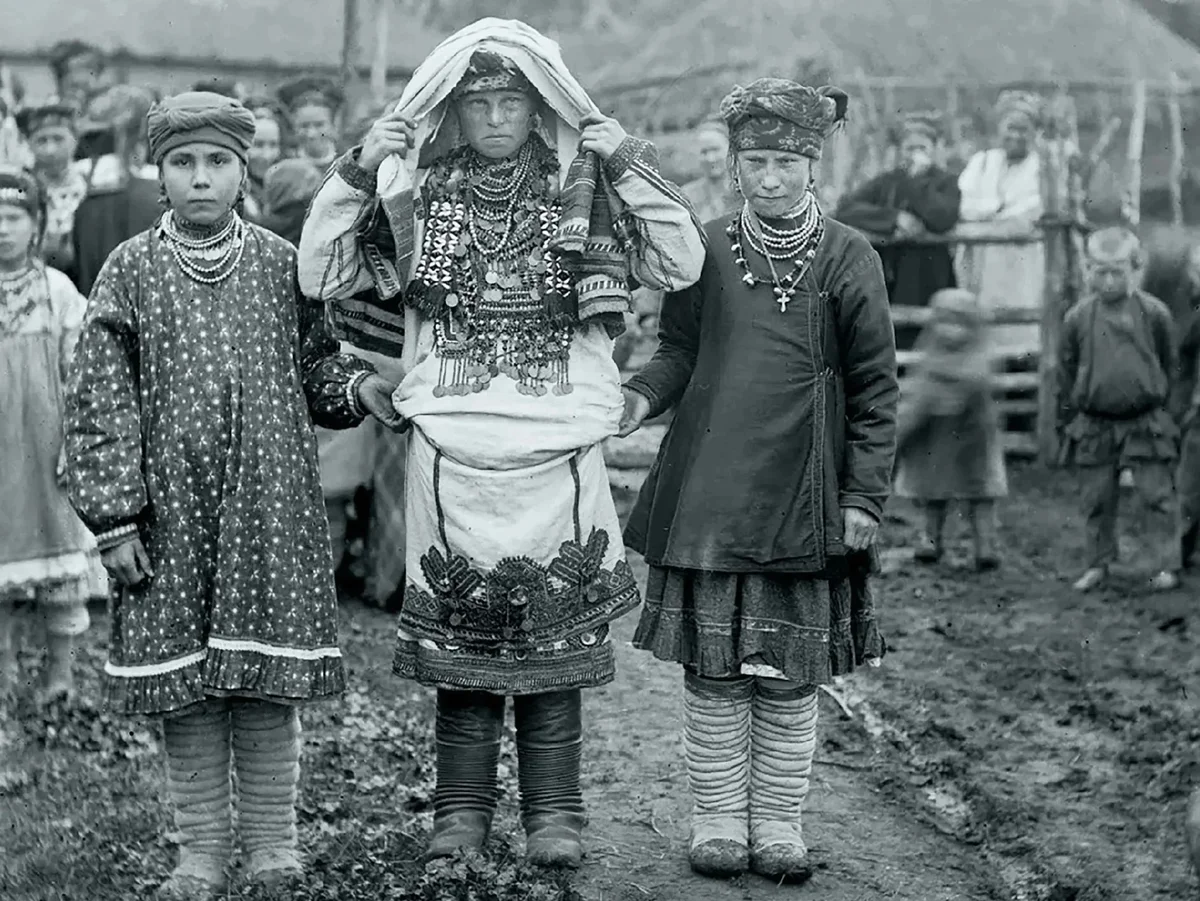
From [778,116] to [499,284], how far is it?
2.80 ft

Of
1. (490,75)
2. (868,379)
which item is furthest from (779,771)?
(490,75)

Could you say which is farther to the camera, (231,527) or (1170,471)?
(1170,471)

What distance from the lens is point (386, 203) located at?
4277 millimetres

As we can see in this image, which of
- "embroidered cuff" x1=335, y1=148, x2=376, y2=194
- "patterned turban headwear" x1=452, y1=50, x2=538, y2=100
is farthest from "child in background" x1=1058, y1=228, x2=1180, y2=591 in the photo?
"embroidered cuff" x1=335, y1=148, x2=376, y2=194

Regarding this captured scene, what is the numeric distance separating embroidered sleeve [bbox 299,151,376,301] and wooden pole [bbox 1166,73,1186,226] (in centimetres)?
1622

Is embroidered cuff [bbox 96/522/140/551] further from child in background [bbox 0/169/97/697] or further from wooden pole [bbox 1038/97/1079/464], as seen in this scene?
wooden pole [bbox 1038/97/1079/464]

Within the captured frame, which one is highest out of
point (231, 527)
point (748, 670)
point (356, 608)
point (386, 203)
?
point (386, 203)

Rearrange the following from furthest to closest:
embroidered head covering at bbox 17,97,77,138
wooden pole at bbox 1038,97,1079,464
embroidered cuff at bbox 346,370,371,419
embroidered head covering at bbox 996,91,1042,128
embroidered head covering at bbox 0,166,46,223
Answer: embroidered head covering at bbox 996,91,1042,128 < wooden pole at bbox 1038,97,1079,464 < embroidered head covering at bbox 17,97,77,138 < embroidered head covering at bbox 0,166,46,223 < embroidered cuff at bbox 346,370,371,419

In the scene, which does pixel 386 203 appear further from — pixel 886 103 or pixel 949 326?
pixel 886 103

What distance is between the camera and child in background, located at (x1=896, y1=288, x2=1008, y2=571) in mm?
9273

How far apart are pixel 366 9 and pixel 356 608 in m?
18.5

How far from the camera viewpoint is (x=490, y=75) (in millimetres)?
4285

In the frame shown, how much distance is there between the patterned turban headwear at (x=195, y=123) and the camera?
167 inches

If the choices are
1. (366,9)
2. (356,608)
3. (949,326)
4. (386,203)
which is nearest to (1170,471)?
(949,326)
